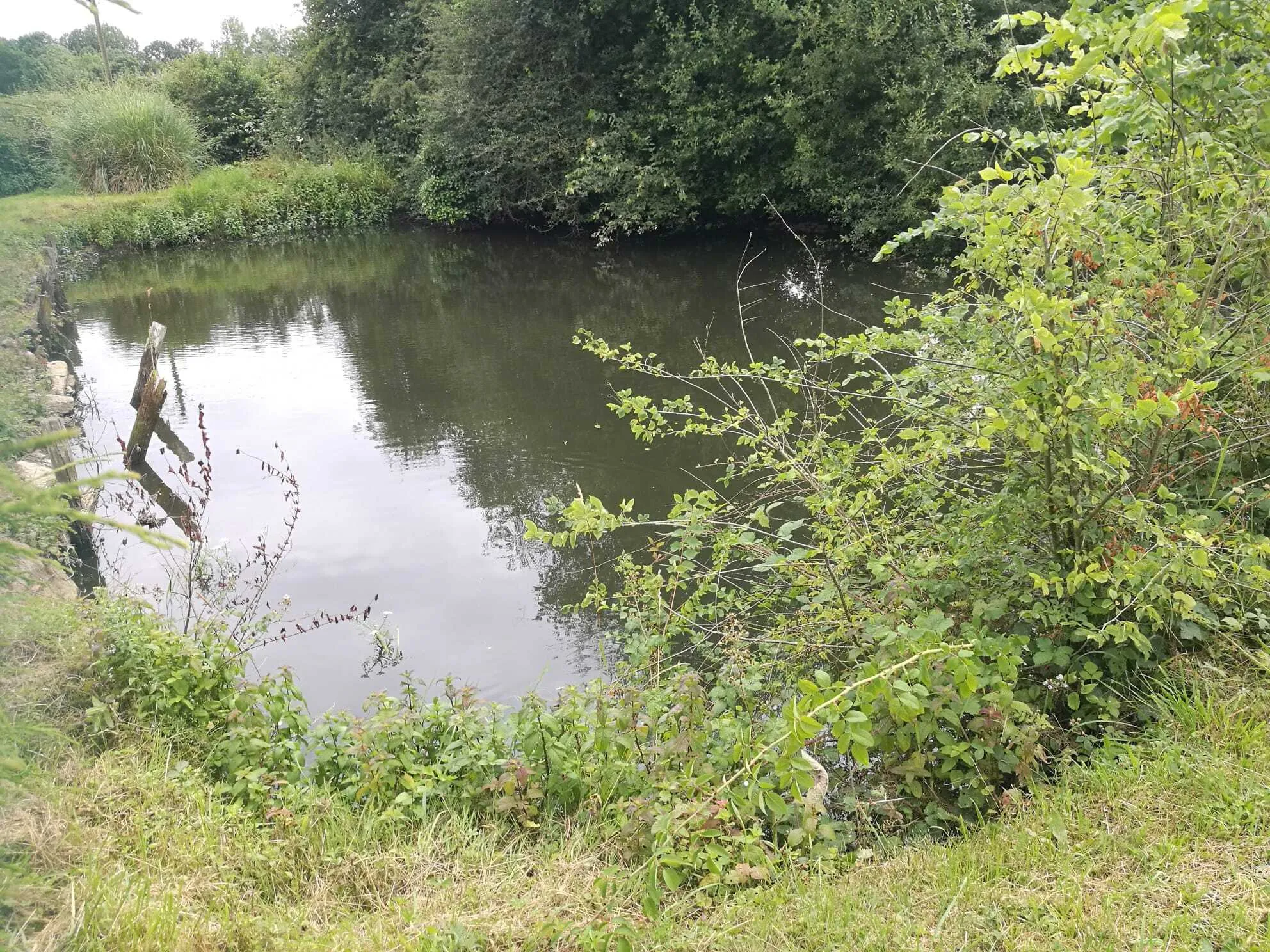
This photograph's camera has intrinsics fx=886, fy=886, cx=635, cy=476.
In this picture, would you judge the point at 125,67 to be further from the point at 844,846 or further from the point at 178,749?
the point at 844,846

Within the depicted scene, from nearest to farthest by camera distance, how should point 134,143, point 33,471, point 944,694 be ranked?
point 944,694 → point 33,471 → point 134,143

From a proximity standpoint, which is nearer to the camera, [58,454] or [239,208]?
[58,454]

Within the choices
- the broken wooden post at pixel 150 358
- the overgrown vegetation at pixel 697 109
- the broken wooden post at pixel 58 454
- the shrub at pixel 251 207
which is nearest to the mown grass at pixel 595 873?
the broken wooden post at pixel 58 454

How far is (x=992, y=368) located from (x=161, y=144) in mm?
20077

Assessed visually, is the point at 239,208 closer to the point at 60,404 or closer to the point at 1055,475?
the point at 60,404

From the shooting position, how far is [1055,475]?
291 centimetres

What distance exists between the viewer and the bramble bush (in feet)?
8.52

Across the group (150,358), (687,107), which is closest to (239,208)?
(687,107)

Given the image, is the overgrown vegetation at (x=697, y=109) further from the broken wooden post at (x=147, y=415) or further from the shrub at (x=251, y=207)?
the broken wooden post at (x=147, y=415)

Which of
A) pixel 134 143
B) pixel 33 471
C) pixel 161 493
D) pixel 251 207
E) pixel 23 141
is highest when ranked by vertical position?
pixel 134 143

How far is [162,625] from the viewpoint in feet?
13.7

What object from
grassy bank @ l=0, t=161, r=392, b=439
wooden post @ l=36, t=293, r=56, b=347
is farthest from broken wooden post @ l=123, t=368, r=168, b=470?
grassy bank @ l=0, t=161, r=392, b=439

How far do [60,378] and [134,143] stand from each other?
1179cm

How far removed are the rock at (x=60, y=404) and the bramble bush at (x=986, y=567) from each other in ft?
15.9
